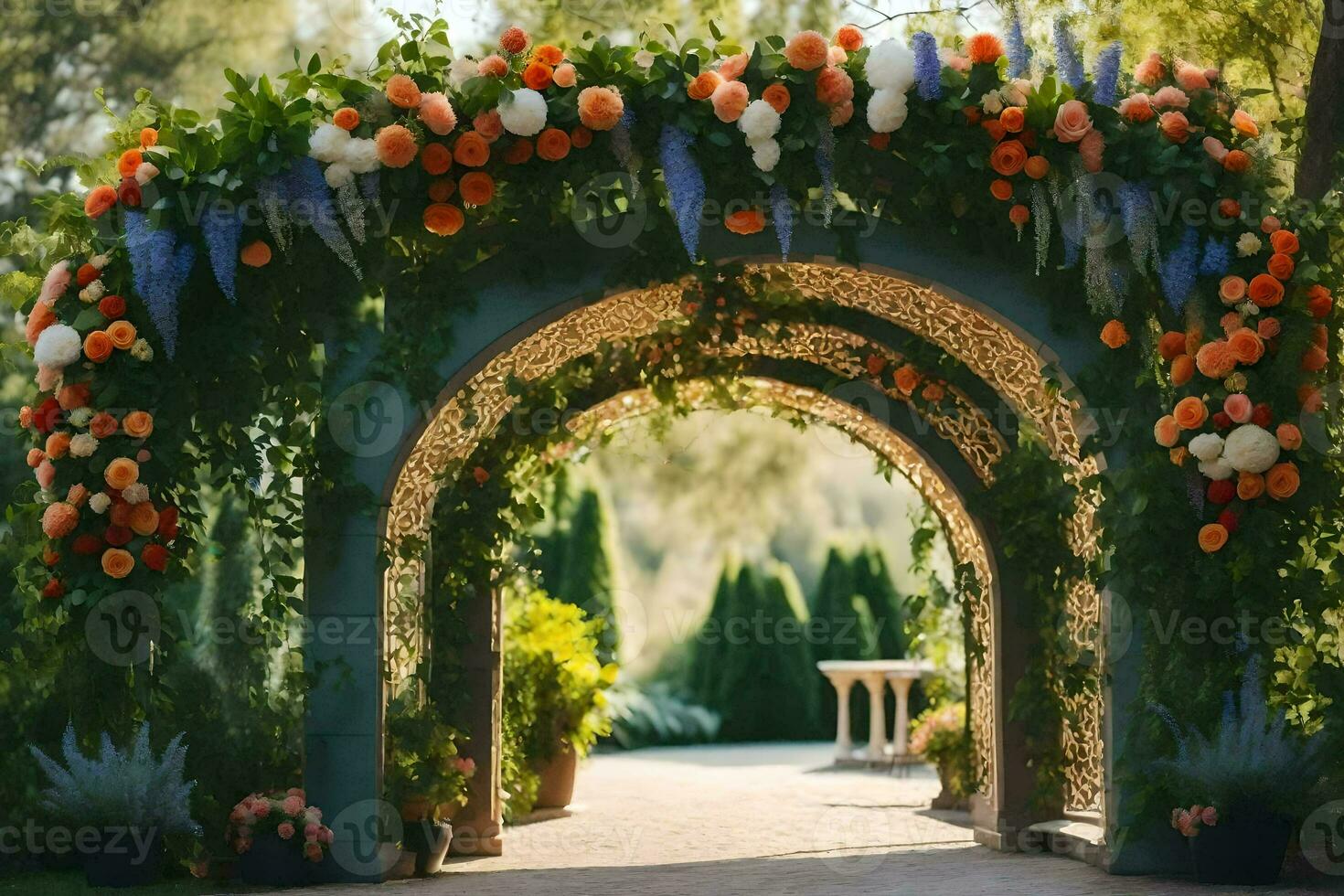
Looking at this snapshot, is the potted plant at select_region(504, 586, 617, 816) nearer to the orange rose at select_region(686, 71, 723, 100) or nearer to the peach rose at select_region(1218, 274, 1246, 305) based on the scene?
the orange rose at select_region(686, 71, 723, 100)

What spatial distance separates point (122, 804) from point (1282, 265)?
187 inches

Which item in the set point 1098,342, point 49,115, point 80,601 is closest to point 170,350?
point 80,601

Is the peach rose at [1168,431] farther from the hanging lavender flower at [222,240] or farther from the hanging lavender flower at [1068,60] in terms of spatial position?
the hanging lavender flower at [222,240]

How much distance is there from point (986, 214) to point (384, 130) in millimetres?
2403

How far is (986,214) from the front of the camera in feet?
21.2

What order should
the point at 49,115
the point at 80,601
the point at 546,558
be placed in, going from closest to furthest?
the point at 80,601 < the point at 49,115 < the point at 546,558

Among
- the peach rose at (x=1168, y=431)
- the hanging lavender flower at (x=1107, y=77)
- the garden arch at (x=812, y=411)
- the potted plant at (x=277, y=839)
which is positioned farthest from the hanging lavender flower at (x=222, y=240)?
the peach rose at (x=1168, y=431)

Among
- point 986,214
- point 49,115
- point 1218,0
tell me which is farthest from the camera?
point 49,115

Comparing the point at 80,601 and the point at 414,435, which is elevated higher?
the point at 414,435

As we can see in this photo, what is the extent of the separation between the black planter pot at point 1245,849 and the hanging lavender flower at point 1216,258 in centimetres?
206

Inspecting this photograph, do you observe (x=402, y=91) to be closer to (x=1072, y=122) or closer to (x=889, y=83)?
(x=889, y=83)

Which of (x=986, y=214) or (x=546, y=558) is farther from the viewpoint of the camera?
(x=546, y=558)

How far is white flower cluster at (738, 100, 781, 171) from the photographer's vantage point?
5.98m

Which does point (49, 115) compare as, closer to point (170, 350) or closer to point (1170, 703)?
point (170, 350)
